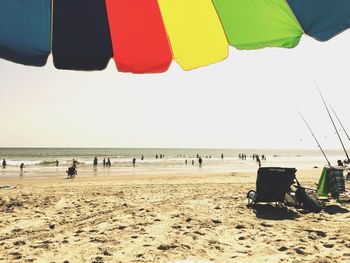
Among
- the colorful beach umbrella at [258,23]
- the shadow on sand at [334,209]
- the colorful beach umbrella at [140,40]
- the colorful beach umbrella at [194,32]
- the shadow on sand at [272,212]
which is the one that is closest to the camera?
the colorful beach umbrella at [258,23]

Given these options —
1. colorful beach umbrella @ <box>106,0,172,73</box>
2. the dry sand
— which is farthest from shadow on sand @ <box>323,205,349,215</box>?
colorful beach umbrella @ <box>106,0,172,73</box>

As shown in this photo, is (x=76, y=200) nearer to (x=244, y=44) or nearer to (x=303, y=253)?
(x=303, y=253)

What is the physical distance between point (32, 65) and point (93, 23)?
1.97 ft

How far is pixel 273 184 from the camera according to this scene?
8344mm

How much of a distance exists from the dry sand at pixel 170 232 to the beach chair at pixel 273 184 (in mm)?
297

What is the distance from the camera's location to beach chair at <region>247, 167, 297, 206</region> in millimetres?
8336

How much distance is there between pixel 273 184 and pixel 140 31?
666cm

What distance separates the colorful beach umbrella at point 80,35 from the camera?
260 centimetres

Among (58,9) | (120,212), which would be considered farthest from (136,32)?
(120,212)

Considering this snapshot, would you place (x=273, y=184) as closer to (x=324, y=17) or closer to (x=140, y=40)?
(x=140, y=40)

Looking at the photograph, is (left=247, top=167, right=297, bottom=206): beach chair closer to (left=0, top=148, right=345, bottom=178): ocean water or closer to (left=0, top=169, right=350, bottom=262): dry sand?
(left=0, top=169, right=350, bottom=262): dry sand

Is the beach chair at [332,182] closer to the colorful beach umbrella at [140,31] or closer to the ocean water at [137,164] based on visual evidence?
the colorful beach umbrella at [140,31]

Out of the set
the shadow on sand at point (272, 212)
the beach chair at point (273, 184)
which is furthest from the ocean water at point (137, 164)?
the beach chair at point (273, 184)


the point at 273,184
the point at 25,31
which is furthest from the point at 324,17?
the point at 273,184
